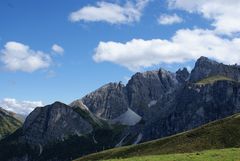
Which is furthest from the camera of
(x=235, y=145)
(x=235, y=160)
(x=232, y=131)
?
(x=232, y=131)

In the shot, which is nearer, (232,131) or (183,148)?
(183,148)

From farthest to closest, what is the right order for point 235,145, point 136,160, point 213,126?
point 213,126 < point 235,145 < point 136,160

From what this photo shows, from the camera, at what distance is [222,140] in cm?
11675

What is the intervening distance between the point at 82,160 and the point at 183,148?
4917cm

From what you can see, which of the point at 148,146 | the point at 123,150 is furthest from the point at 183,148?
the point at 123,150

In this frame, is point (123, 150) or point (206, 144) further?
point (123, 150)

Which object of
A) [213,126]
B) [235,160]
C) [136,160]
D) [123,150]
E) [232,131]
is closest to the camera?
[235,160]

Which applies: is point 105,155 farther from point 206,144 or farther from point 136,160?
point 136,160

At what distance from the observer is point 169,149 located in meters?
117

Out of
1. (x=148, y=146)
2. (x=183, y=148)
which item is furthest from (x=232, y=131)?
(x=148, y=146)

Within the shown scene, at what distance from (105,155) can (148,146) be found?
1827 cm

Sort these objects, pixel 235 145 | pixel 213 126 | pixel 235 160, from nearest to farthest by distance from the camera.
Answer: pixel 235 160 < pixel 235 145 < pixel 213 126

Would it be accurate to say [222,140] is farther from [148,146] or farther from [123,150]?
[123,150]

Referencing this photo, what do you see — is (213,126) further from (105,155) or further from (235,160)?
(235,160)
